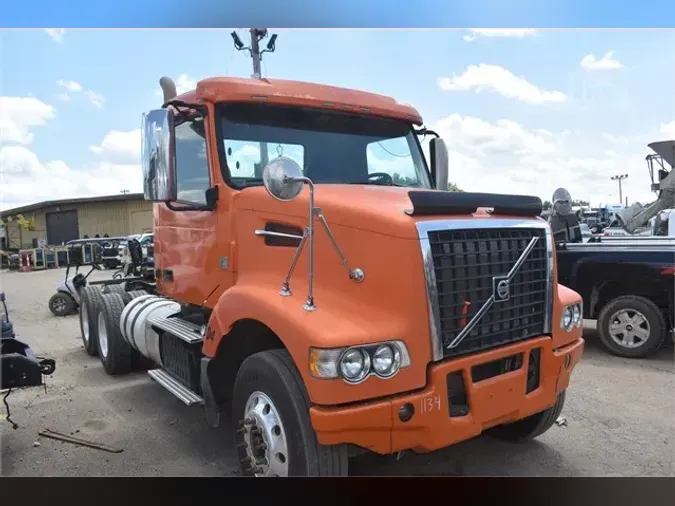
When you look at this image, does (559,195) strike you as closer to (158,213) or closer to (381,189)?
(381,189)

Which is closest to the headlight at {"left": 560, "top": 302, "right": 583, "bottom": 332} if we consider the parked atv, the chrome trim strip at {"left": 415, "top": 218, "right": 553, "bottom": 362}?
the chrome trim strip at {"left": 415, "top": 218, "right": 553, "bottom": 362}

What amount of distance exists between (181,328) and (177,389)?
498 millimetres

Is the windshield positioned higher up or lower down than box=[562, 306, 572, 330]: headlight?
higher up

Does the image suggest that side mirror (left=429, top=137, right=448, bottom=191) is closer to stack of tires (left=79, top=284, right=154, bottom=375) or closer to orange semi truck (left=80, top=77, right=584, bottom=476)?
orange semi truck (left=80, top=77, right=584, bottom=476)

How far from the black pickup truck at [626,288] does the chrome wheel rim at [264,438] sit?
5.13 meters

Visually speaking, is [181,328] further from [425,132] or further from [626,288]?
[626,288]

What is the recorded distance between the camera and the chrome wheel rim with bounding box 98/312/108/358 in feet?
20.9

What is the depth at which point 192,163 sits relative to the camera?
4219 millimetres

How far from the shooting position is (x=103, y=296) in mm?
6609

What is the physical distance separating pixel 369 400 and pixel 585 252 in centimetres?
516

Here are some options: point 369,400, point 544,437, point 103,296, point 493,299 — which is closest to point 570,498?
point 544,437

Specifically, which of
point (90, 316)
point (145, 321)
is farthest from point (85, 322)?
point (145, 321)

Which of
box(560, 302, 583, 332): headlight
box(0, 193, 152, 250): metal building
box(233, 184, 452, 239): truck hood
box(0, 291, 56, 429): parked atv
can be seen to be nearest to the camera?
box(233, 184, 452, 239): truck hood

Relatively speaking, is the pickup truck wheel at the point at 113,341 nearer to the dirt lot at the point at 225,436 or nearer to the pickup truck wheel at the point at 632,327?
the dirt lot at the point at 225,436
